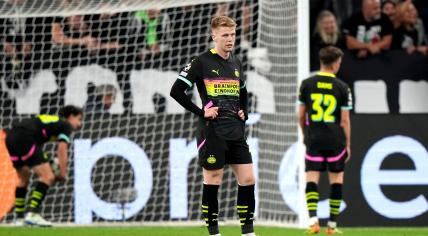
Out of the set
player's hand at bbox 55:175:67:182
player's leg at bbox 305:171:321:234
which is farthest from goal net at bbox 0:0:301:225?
player's leg at bbox 305:171:321:234

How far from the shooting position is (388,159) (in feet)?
36.7

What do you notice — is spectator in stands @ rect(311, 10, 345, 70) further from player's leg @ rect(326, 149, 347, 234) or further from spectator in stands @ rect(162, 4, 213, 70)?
player's leg @ rect(326, 149, 347, 234)

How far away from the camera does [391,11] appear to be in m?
13.6

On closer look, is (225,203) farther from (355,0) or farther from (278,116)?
(355,0)

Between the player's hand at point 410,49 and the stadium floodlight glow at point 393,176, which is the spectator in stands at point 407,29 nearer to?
the player's hand at point 410,49

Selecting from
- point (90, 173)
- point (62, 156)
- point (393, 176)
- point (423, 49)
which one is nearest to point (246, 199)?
point (393, 176)

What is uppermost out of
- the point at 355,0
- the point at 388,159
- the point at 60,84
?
the point at 355,0

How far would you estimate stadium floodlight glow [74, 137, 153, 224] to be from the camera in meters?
12.0

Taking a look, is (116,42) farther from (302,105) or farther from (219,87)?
(219,87)

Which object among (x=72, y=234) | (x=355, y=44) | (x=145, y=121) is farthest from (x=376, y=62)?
(x=72, y=234)

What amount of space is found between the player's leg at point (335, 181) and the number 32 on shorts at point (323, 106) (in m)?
0.35

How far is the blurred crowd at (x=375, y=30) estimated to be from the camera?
13.1 meters

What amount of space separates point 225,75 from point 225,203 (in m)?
4.32

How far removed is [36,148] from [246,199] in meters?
4.51
